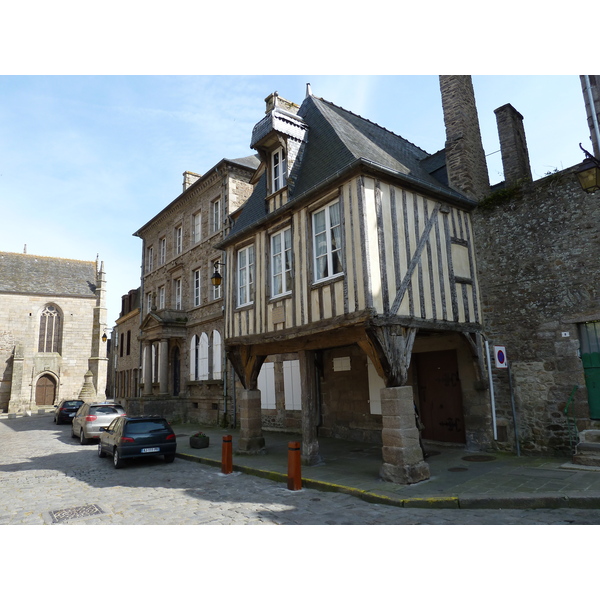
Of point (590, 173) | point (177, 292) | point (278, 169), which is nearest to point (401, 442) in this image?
point (590, 173)

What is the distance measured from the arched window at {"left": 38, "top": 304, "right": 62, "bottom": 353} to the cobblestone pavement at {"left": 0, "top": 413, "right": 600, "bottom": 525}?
28755mm

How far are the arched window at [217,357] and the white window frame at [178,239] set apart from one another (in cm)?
571

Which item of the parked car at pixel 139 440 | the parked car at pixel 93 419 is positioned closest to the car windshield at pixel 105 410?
the parked car at pixel 93 419

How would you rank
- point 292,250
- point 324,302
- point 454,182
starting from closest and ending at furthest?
point 324,302 < point 292,250 < point 454,182

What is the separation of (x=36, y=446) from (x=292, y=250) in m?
10.9

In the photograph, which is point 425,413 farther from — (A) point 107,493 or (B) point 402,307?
(A) point 107,493

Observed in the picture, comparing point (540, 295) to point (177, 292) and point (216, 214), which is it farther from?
point (177, 292)

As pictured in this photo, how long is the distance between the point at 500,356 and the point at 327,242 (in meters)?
3.91

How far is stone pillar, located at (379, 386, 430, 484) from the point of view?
670 centimetres

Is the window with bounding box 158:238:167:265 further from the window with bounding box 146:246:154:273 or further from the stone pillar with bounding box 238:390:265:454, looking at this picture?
the stone pillar with bounding box 238:390:265:454

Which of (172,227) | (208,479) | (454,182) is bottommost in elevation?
(208,479)

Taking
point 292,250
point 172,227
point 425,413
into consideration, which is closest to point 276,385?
point 425,413

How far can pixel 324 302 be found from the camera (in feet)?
26.8

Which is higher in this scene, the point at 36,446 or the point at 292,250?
the point at 292,250
